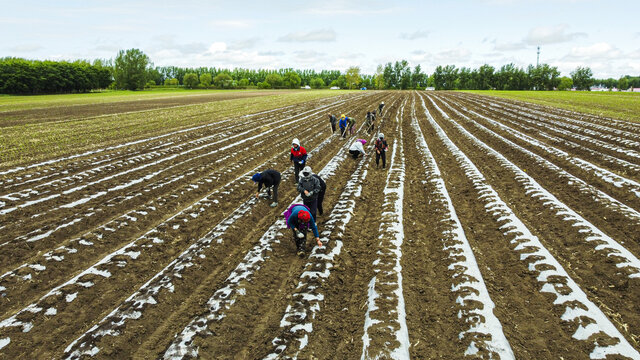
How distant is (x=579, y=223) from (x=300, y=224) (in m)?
6.91

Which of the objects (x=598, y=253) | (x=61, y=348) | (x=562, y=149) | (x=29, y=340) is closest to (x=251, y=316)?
(x=61, y=348)

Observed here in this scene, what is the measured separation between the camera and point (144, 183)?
481 inches

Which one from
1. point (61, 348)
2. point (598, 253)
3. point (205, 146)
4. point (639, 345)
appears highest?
point (205, 146)

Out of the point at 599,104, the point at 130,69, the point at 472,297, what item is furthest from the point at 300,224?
the point at 130,69

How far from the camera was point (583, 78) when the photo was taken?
105 meters

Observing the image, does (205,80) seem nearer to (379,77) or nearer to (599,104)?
(379,77)

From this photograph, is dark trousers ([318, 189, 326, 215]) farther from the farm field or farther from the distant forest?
the distant forest

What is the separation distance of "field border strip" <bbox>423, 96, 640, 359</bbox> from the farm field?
0.10 feet

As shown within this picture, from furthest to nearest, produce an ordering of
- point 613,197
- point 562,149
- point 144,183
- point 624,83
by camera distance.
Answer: point 624,83 → point 562,149 → point 144,183 → point 613,197

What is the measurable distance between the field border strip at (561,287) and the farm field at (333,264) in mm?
31

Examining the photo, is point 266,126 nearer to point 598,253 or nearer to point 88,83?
point 598,253

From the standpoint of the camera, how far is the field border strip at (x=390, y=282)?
4852mm

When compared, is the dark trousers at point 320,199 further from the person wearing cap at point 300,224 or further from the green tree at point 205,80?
the green tree at point 205,80

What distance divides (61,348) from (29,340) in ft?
1.96
